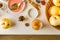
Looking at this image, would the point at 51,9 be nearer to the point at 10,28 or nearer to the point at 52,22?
the point at 52,22

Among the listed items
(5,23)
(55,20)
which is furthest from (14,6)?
(55,20)

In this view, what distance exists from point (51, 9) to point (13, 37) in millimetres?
209

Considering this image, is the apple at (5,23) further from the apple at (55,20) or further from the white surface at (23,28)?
the apple at (55,20)

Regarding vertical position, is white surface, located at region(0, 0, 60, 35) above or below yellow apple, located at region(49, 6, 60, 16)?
below

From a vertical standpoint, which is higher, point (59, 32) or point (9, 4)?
point (9, 4)

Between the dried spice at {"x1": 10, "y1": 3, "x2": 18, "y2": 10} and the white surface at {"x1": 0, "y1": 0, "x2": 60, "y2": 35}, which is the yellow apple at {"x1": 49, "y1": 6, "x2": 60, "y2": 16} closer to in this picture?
the white surface at {"x1": 0, "y1": 0, "x2": 60, "y2": 35}

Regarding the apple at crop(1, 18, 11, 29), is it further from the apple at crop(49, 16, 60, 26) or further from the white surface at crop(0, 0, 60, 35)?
the apple at crop(49, 16, 60, 26)

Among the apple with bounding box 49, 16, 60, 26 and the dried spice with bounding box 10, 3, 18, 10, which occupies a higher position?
the dried spice with bounding box 10, 3, 18, 10

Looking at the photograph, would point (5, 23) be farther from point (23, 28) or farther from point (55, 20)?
point (55, 20)

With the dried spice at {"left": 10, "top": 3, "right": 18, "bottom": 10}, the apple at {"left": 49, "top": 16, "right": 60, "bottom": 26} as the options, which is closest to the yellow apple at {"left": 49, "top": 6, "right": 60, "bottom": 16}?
the apple at {"left": 49, "top": 16, "right": 60, "bottom": 26}

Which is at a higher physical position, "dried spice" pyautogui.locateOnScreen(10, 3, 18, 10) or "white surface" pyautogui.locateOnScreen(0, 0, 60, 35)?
"dried spice" pyautogui.locateOnScreen(10, 3, 18, 10)

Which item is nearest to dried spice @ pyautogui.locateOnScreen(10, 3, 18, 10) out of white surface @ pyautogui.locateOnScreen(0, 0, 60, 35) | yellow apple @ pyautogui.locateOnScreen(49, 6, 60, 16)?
white surface @ pyautogui.locateOnScreen(0, 0, 60, 35)

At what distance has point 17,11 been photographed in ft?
2.26

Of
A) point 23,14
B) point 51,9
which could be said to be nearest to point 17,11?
point 23,14
